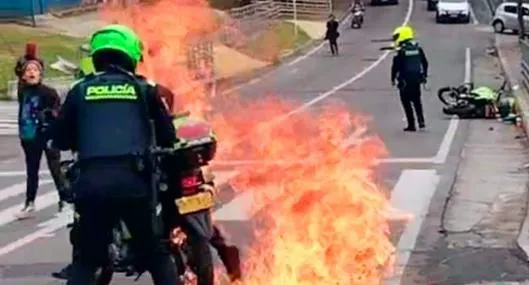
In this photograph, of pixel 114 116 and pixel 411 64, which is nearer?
pixel 114 116

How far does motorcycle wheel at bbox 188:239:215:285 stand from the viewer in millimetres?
7113

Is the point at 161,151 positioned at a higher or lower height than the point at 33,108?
higher

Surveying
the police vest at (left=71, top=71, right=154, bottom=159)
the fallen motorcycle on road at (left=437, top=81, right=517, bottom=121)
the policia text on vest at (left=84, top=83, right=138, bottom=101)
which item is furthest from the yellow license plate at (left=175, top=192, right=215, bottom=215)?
the fallen motorcycle on road at (left=437, top=81, right=517, bottom=121)

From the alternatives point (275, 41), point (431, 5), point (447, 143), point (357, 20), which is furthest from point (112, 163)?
point (431, 5)

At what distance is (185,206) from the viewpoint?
683 centimetres

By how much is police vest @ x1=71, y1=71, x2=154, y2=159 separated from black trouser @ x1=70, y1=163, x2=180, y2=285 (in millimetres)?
94

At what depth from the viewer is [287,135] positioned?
12461mm

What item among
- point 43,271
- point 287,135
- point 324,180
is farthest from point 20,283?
point 287,135

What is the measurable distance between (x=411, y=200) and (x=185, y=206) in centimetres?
724

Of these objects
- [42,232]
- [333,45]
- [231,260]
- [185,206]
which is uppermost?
[185,206]

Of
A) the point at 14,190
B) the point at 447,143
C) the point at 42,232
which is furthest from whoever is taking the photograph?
the point at 447,143

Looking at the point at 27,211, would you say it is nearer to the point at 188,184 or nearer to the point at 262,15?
the point at 188,184

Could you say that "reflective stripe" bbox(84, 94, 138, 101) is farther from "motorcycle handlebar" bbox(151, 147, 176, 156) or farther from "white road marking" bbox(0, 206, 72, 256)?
"white road marking" bbox(0, 206, 72, 256)

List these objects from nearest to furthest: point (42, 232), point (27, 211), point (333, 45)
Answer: point (42, 232), point (27, 211), point (333, 45)
